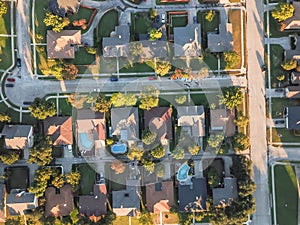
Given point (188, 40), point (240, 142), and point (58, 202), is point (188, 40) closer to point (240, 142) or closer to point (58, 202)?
point (240, 142)

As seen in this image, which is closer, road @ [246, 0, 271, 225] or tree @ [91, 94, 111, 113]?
tree @ [91, 94, 111, 113]

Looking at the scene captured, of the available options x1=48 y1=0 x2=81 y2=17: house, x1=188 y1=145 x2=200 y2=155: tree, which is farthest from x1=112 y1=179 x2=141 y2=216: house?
x1=48 y1=0 x2=81 y2=17: house

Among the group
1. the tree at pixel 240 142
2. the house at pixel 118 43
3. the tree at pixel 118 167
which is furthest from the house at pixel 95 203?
the tree at pixel 240 142

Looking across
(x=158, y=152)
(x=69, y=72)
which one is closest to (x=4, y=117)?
(x=69, y=72)

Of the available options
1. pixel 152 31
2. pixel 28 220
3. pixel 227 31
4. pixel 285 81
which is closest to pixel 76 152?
pixel 28 220

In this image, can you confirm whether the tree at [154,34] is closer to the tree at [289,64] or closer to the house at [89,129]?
the house at [89,129]

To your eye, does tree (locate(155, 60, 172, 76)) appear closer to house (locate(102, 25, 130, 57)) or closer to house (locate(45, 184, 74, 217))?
house (locate(102, 25, 130, 57))

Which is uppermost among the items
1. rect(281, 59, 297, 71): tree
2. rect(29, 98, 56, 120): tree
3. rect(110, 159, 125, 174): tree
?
rect(281, 59, 297, 71): tree
